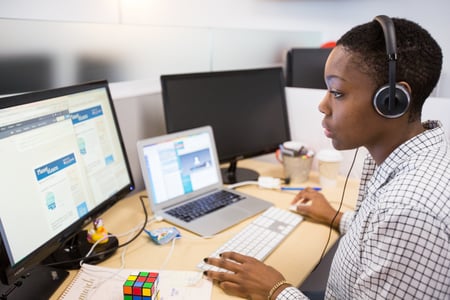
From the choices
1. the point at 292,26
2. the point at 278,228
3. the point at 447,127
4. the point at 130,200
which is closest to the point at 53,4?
the point at 130,200

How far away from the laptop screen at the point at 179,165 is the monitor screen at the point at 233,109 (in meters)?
0.08

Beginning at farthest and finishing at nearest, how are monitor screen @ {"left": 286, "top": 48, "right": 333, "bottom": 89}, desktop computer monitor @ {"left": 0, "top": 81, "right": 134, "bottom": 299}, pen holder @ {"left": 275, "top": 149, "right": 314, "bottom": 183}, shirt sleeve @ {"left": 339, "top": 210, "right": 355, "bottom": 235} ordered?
1. monitor screen @ {"left": 286, "top": 48, "right": 333, "bottom": 89}
2. pen holder @ {"left": 275, "top": 149, "right": 314, "bottom": 183}
3. shirt sleeve @ {"left": 339, "top": 210, "right": 355, "bottom": 235}
4. desktop computer monitor @ {"left": 0, "top": 81, "right": 134, "bottom": 299}

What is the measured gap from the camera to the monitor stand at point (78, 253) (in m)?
0.87

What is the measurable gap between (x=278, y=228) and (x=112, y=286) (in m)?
0.49

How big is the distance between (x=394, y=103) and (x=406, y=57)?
9 cm

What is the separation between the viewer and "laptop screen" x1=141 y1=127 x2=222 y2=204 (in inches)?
44.4

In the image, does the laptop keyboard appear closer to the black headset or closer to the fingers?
the fingers

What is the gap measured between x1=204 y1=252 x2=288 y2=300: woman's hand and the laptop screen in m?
0.35

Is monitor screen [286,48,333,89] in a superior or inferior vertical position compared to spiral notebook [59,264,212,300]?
superior

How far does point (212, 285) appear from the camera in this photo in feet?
2.66

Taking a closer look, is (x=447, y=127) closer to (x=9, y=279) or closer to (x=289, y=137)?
(x=289, y=137)

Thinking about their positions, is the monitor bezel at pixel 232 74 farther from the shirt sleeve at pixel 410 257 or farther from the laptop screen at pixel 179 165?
the shirt sleeve at pixel 410 257

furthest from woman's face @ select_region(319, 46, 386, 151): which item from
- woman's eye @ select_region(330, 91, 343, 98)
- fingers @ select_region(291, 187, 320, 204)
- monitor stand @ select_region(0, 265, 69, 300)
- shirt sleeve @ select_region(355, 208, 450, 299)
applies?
monitor stand @ select_region(0, 265, 69, 300)

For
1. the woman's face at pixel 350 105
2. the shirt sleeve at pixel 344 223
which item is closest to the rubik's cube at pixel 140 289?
the woman's face at pixel 350 105
